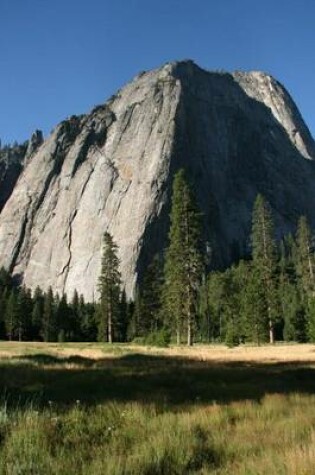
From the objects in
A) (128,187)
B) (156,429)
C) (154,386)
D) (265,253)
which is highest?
(128,187)

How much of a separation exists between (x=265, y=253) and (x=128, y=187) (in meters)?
96.7

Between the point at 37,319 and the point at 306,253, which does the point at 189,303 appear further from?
the point at 37,319

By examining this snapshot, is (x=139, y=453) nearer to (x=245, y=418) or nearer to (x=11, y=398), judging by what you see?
(x=245, y=418)

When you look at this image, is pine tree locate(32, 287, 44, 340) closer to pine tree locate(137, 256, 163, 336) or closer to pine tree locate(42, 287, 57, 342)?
pine tree locate(42, 287, 57, 342)

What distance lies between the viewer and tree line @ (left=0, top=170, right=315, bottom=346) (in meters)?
49.8

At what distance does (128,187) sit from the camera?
162 metres

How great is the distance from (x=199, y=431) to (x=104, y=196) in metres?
158

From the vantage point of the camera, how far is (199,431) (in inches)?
329

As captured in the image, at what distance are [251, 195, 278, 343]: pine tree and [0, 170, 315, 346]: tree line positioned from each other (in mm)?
122

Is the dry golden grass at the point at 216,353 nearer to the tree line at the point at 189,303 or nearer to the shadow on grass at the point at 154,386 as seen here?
the shadow on grass at the point at 154,386

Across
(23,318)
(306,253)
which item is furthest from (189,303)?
(23,318)

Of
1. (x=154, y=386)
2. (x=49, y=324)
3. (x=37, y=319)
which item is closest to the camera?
(x=154, y=386)

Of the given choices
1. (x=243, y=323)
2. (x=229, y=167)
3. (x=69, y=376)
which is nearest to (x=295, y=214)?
(x=229, y=167)

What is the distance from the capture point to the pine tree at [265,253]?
223 feet
